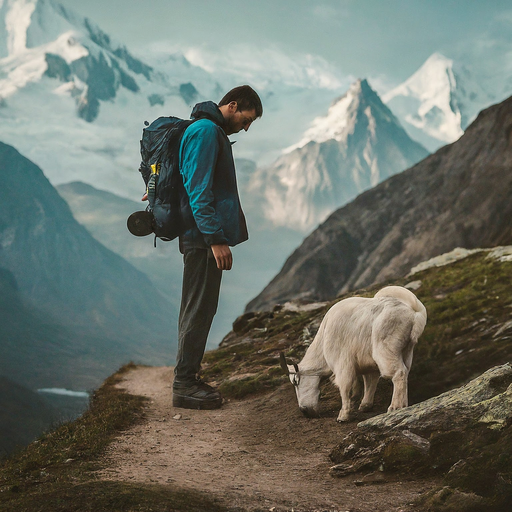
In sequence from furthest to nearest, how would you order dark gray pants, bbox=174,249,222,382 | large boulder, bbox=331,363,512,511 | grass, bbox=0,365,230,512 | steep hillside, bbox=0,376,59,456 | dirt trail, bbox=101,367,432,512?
steep hillside, bbox=0,376,59,456 → dark gray pants, bbox=174,249,222,382 → dirt trail, bbox=101,367,432,512 → large boulder, bbox=331,363,512,511 → grass, bbox=0,365,230,512

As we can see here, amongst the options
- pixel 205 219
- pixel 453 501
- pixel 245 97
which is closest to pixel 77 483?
pixel 453 501

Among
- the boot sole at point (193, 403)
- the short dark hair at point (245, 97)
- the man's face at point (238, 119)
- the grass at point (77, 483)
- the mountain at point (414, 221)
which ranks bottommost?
the grass at point (77, 483)

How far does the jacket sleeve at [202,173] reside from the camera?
6590 millimetres

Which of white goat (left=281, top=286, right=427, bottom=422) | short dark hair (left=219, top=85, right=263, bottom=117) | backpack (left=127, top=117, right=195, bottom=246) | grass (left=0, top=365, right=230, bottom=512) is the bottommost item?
grass (left=0, top=365, right=230, bottom=512)

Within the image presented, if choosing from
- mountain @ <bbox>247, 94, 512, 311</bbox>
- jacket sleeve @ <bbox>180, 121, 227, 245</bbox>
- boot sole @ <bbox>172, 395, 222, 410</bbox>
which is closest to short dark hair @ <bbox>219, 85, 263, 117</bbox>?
jacket sleeve @ <bbox>180, 121, 227, 245</bbox>

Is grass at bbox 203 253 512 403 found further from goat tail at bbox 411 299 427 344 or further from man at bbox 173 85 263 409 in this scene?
man at bbox 173 85 263 409

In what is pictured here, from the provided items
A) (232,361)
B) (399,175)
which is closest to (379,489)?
(232,361)

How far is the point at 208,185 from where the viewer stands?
22.0ft

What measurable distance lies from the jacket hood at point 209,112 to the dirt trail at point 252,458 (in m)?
4.12

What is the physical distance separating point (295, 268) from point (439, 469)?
5119 centimetres

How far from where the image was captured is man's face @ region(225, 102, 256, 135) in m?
7.34

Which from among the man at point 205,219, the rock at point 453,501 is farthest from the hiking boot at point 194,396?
the rock at point 453,501

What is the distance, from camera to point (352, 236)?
5600cm

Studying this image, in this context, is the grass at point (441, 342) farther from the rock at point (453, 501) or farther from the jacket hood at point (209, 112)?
the jacket hood at point (209, 112)
